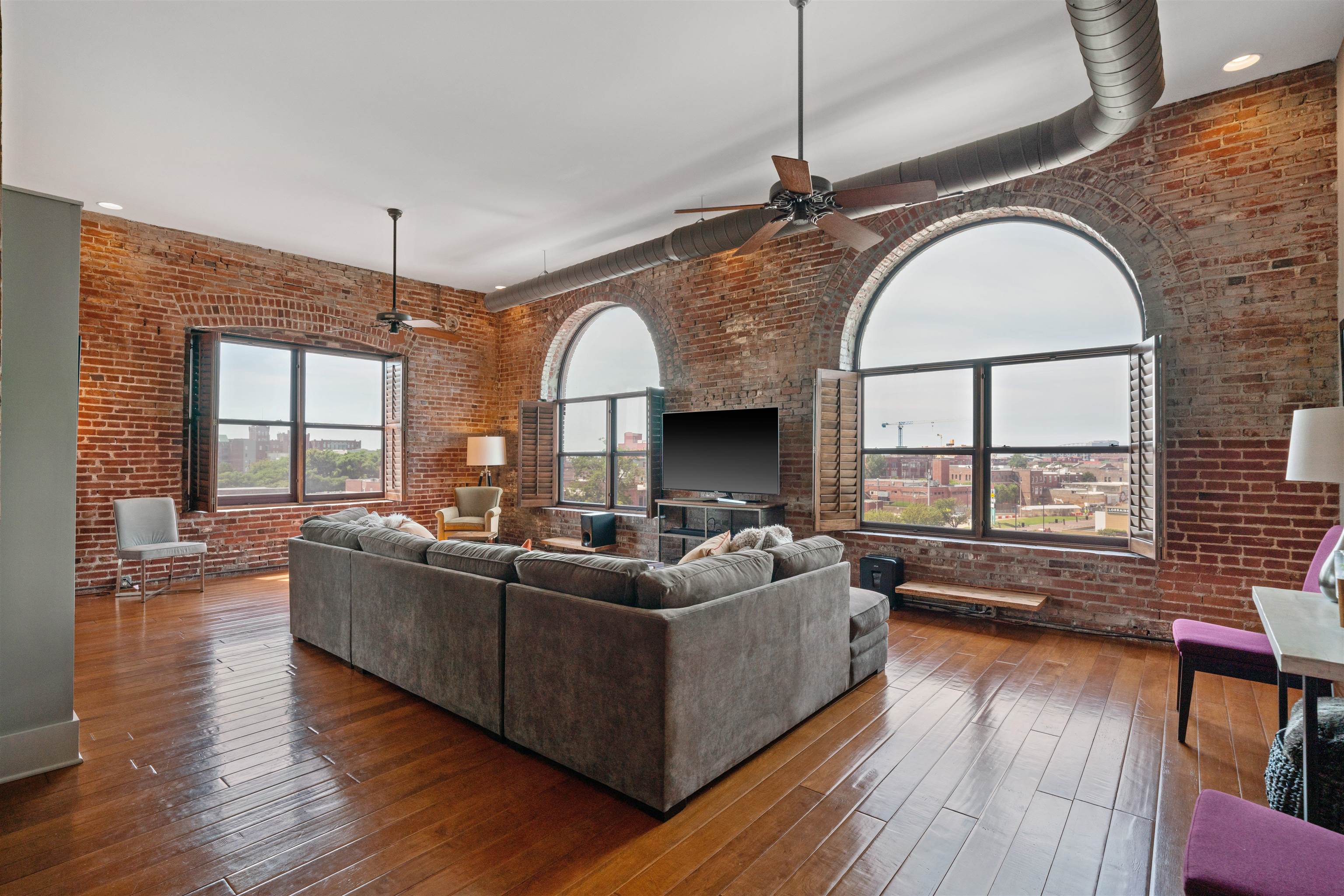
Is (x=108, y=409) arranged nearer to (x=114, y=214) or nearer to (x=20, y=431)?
(x=114, y=214)

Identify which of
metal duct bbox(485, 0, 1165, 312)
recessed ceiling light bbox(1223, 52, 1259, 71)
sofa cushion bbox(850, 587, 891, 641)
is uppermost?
recessed ceiling light bbox(1223, 52, 1259, 71)

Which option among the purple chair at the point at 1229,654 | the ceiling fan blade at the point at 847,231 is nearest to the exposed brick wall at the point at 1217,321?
the purple chair at the point at 1229,654

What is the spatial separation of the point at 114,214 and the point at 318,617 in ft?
15.0

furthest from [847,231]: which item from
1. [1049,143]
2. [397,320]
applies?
[397,320]

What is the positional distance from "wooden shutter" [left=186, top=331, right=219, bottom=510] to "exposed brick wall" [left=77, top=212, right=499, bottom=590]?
174 millimetres

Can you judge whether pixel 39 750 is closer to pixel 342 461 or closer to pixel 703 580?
pixel 703 580

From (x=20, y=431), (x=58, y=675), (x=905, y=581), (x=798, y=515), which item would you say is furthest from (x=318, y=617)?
(x=905, y=581)

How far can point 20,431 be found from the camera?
2723 millimetres

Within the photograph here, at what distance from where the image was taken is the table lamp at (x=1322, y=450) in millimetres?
2588

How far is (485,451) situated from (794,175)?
612 cm

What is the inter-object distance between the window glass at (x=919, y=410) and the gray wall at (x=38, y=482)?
208 inches

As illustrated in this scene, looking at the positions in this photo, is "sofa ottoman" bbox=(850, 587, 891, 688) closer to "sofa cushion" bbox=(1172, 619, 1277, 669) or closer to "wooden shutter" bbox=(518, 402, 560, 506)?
"sofa cushion" bbox=(1172, 619, 1277, 669)

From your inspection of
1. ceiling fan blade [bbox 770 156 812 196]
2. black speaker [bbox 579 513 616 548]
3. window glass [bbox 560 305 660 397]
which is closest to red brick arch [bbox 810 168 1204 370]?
window glass [bbox 560 305 660 397]

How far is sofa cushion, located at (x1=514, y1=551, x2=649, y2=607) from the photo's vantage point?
262 cm
